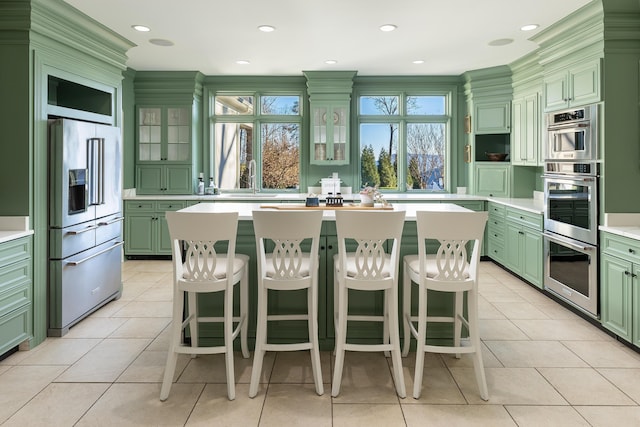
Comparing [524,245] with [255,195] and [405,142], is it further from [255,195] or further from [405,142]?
[255,195]

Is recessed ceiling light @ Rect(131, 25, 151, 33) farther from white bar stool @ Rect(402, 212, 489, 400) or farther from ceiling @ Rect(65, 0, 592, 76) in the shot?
white bar stool @ Rect(402, 212, 489, 400)

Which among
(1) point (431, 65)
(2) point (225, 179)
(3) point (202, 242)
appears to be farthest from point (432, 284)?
(2) point (225, 179)

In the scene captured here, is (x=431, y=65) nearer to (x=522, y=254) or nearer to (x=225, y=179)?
(x=522, y=254)

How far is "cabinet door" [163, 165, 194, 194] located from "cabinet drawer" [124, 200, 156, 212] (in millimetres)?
424

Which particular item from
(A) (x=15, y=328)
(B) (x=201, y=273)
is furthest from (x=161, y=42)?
(B) (x=201, y=273)

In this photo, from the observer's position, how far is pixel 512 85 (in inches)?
247

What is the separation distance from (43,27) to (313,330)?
2.96 meters

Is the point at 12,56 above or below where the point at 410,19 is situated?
below

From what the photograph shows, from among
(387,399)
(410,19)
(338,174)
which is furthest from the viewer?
(338,174)

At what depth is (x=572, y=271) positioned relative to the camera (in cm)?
413

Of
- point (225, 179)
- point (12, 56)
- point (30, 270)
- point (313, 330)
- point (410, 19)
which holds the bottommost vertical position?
point (313, 330)

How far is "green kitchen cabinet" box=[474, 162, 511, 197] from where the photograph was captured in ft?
21.0

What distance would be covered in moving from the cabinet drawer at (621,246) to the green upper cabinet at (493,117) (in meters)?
3.04

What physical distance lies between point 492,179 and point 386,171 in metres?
1.54
